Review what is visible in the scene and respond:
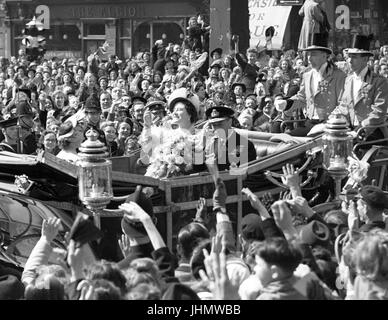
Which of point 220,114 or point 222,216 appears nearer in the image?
point 222,216

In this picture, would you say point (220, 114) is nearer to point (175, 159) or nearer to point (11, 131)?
point (175, 159)

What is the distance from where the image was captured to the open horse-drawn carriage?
337 inches

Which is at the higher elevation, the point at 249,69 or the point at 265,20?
the point at 265,20

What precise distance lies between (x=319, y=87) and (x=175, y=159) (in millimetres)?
2301

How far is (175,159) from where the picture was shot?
31.0 ft

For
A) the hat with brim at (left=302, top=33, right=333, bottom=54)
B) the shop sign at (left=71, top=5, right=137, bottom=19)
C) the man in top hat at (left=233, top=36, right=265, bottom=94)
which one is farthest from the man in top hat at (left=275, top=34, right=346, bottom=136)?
the shop sign at (left=71, top=5, right=137, bottom=19)

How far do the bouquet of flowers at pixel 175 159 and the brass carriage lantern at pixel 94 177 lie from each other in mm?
1247

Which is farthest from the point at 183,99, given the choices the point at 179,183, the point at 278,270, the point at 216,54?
the point at 216,54

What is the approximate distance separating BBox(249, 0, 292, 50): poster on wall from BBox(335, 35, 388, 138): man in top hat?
15.2 meters

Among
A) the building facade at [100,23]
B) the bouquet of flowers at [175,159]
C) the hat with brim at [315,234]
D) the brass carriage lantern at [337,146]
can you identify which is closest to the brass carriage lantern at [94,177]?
the bouquet of flowers at [175,159]

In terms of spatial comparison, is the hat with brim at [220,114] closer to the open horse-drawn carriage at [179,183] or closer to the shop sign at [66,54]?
the open horse-drawn carriage at [179,183]

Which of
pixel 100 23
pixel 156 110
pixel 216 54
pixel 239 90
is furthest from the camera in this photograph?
pixel 100 23

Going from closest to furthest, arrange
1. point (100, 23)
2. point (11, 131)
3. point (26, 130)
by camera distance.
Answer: point (11, 131)
point (26, 130)
point (100, 23)

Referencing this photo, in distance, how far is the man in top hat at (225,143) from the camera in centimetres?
962
